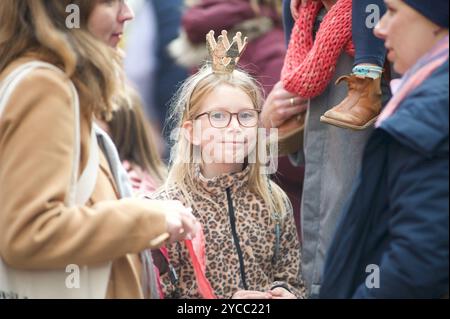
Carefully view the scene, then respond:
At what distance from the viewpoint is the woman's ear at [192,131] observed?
3984 millimetres

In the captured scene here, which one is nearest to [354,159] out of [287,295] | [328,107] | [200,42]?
[328,107]

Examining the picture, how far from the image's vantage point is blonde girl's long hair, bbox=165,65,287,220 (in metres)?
3.95

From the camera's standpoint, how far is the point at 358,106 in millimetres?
3803

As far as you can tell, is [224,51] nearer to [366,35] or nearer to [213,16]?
[366,35]

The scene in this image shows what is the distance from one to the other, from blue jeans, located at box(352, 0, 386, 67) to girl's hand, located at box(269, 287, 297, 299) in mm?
825

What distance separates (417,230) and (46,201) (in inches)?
40.9

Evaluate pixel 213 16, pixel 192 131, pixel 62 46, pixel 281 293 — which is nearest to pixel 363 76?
pixel 192 131

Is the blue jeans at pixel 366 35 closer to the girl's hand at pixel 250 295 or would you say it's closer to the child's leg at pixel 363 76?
the child's leg at pixel 363 76

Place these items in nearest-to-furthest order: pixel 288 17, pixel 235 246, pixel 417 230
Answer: pixel 417 230
pixel 235 246
pixel 288 17

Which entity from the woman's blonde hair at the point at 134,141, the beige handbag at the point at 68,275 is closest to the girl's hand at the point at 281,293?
the beige handbag at the point at 68,275

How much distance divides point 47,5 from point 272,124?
4.07ft

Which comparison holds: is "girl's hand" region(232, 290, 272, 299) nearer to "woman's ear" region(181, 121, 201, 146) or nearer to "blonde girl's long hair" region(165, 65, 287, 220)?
"blonde girl's long hair" region(165, 65, 287, 220)

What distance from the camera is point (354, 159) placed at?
12.8 ft

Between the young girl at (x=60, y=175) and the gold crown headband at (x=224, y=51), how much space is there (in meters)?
0.66
